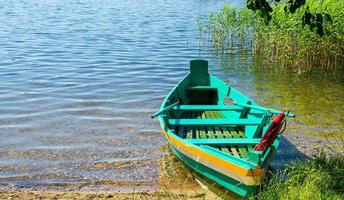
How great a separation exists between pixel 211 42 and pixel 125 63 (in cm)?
613

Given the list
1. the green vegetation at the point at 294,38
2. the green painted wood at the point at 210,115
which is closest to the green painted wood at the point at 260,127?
the green painted wood at the point at 210,115

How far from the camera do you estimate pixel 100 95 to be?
579 inches

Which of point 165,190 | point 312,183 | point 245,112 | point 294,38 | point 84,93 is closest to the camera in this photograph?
point 312,183

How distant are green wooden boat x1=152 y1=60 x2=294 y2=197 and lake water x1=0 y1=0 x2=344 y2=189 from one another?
98cm

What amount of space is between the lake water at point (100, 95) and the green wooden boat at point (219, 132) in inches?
38.7

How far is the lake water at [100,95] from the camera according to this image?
9445 millimetres

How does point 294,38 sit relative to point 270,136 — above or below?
below

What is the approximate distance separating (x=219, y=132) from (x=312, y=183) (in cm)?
347

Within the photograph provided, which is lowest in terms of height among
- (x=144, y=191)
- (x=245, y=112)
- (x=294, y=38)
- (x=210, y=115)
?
(x=144, y=191)

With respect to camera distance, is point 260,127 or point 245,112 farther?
point 245,112

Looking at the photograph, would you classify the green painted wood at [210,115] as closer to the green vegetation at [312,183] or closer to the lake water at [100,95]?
the green vegetation at [312,183]

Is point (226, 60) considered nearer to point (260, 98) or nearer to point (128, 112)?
point (260, 98)

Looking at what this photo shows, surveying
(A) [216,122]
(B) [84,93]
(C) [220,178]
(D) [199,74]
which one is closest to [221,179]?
(C) [220,178]

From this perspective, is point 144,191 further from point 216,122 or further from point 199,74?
point 199,74
